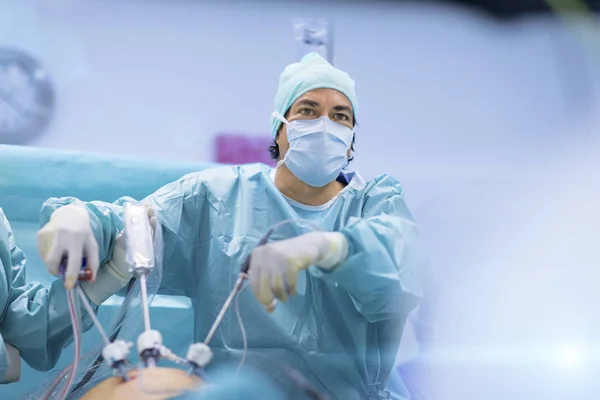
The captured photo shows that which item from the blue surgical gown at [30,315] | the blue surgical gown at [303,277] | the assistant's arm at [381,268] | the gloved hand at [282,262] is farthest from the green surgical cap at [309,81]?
the blue surgical gown at [30,315]

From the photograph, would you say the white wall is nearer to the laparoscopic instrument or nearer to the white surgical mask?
the white surgical mask

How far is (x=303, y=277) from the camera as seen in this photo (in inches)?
46.7

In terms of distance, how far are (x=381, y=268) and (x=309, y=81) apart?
46cm

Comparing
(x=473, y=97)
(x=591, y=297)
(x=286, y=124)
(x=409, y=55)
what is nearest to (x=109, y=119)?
(x=409, y=55)

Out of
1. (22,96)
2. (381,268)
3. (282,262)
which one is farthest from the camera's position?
(22,96)

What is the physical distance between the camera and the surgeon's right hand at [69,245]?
38.0 inches

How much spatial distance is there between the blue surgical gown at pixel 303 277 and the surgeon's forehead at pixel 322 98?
0.17 m

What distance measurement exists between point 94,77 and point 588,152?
7.01ft

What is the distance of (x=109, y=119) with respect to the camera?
9.80 feet

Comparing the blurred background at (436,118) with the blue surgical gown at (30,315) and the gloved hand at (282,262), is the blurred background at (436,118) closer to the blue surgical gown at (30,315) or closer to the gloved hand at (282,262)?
the gloved hand at (282,262)

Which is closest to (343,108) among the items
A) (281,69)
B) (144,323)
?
(144,323)

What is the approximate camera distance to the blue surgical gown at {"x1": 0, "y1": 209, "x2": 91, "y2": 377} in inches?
44.9

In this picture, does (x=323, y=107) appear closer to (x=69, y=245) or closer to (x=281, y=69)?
A: (x=69, y=245)

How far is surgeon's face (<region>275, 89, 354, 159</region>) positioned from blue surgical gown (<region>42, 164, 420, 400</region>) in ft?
0.44
